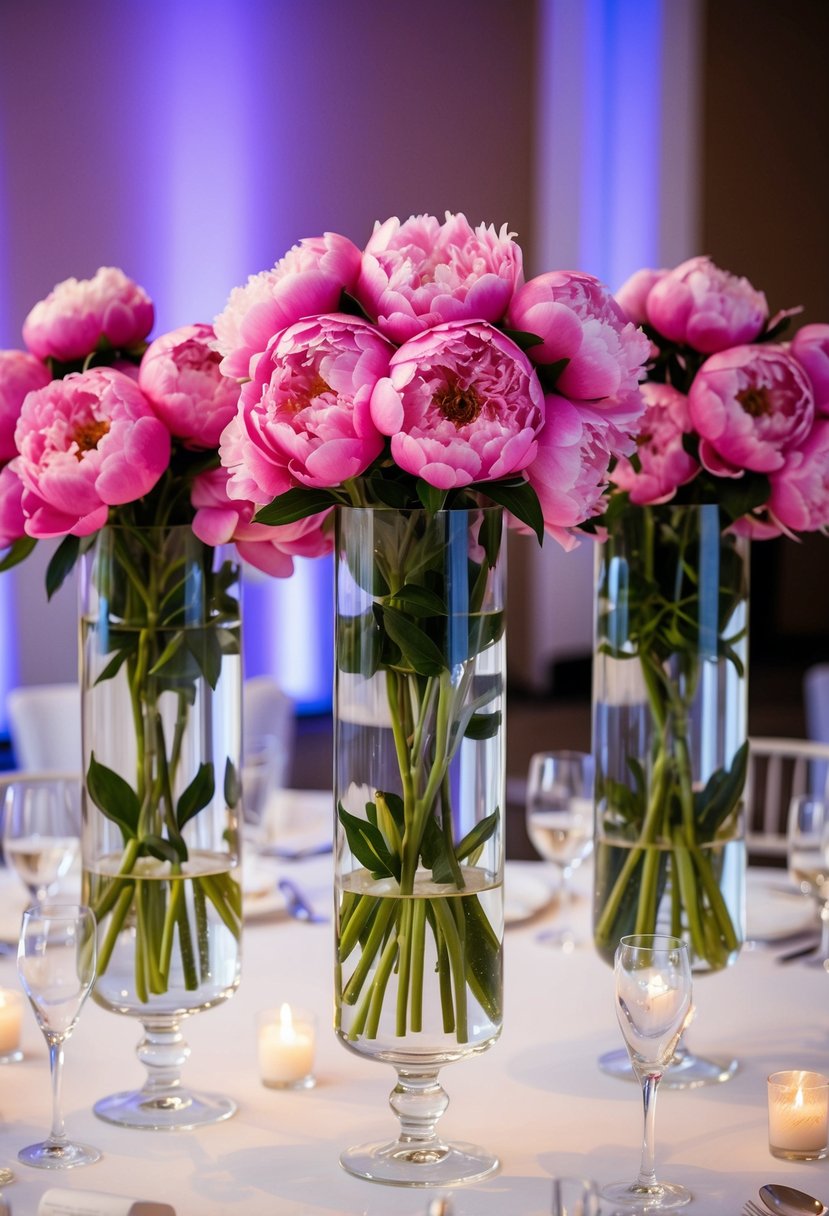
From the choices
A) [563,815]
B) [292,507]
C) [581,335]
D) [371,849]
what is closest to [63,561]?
[292,507]

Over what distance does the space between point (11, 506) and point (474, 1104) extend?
0.69 m

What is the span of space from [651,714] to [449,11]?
581 centimetres

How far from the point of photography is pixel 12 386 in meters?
1.36

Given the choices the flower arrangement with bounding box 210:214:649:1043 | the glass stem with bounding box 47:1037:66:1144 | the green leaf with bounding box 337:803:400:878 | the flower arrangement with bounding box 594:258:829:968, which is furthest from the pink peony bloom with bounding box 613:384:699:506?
the glass stem with bounding box 47:1037:66:1144

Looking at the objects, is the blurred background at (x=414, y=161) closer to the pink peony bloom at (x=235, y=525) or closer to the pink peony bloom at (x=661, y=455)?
the pink peony bloom at (x=661, y=455)

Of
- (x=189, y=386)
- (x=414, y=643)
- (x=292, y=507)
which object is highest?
(x=189, y=386)

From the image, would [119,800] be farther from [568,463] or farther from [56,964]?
[568,463]

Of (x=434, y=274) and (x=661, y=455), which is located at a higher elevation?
(x=434, y=274)

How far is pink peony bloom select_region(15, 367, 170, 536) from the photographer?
125cm

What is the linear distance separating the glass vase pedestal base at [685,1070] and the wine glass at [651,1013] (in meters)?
0.27

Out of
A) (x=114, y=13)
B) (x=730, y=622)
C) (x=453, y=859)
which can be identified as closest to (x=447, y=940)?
(x=453, y=859)

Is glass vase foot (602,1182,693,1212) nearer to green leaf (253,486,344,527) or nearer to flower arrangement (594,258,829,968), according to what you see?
flower arrangement (594,258,829,968)

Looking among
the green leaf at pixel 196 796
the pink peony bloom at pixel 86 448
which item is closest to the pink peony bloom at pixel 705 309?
the pink peony bloom at pixel 86 448

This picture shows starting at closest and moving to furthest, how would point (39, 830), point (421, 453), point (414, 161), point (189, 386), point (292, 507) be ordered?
point (421, 453), point (292, 507), point (189, 386), point (39, 830), point (414, 161)
